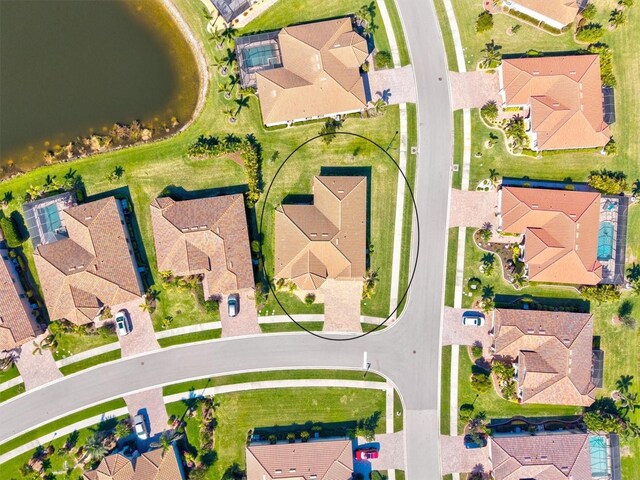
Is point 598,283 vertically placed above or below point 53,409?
above

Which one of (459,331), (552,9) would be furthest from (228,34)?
(459,331)

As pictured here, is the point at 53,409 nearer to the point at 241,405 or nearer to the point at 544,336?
the point at 241,405

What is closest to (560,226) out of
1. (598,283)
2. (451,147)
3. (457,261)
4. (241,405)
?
(598,283)

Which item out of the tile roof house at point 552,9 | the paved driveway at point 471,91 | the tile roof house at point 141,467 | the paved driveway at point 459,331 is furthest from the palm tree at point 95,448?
the tile roof house at point 552,9

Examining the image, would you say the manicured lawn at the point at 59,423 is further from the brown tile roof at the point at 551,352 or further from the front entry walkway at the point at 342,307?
the brown tile roof at the point at 551,352

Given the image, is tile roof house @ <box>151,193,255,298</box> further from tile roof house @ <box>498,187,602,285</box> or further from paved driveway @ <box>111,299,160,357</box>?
tile roof house @ <box>498,187,602,285</box>
